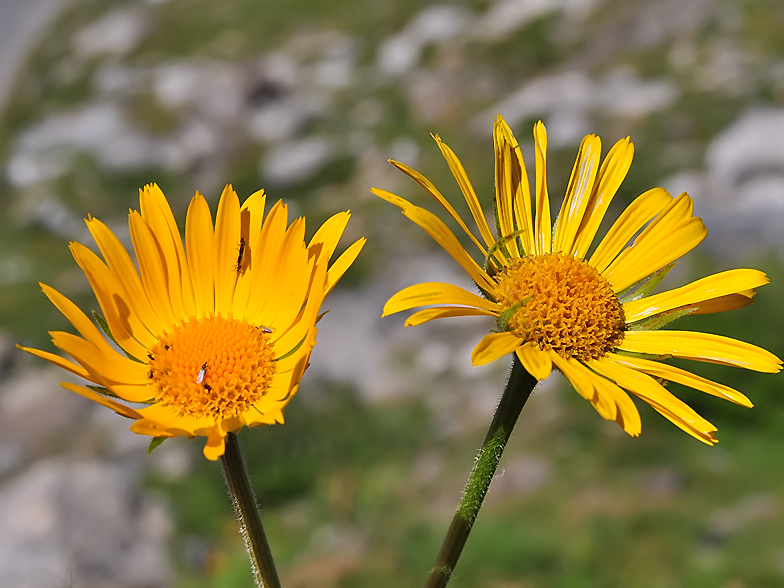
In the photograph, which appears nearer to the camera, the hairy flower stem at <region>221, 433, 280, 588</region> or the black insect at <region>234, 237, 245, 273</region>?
the hairy flower stem at <region>221, 433, 280, 588</region>

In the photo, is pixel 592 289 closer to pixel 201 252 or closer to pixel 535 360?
pixel 535 360

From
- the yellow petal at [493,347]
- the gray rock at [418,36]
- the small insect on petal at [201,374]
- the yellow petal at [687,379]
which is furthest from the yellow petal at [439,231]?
the gray rock at [418,36]

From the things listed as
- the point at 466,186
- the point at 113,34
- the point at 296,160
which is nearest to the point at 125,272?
the point at 466,186

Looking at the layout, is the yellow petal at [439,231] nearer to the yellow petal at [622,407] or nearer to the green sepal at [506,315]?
the green sepal at [506,315]

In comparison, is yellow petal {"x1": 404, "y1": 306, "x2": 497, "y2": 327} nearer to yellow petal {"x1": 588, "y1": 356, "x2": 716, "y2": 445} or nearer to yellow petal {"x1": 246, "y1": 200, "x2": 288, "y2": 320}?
yellow petal {"x1": 588, "y1": 356, "x2": 716, "y2": 445}

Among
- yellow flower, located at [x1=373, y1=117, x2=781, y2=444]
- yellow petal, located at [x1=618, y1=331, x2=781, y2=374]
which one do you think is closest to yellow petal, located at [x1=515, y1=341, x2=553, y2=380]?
yellow flower, located at [x1=373, y1=117, x2=781, y2=444]

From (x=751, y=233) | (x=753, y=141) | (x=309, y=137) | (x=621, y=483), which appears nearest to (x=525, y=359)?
(x=621, y=483)
